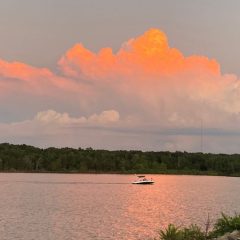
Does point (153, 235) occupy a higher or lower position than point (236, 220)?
lower

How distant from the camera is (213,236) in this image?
109 ft

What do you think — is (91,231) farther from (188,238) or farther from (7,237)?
(188,238)

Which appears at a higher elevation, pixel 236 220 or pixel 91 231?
pixel 236 220

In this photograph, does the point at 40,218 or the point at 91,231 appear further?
the point at 40,218

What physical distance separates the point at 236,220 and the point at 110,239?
696 inches

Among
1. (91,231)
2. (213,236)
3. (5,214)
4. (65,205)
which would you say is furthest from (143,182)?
(213,236)

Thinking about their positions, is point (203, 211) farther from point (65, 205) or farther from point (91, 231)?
point (91, 231)

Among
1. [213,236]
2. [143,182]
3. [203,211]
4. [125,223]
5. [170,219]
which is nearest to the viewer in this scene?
[213,236]

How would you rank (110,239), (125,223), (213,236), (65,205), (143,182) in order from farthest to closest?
1. (143,182)
2. (65,205)
3. (125,223)
4. (110,239)
5. (213,236)

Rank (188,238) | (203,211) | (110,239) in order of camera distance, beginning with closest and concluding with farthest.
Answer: (188,238)
(110,239)
(203,211)

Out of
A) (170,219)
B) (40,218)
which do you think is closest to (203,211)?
(170,219)

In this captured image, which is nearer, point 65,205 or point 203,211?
point 203,211

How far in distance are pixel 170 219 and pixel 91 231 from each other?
16.5 meters

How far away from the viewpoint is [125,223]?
2411 inches
